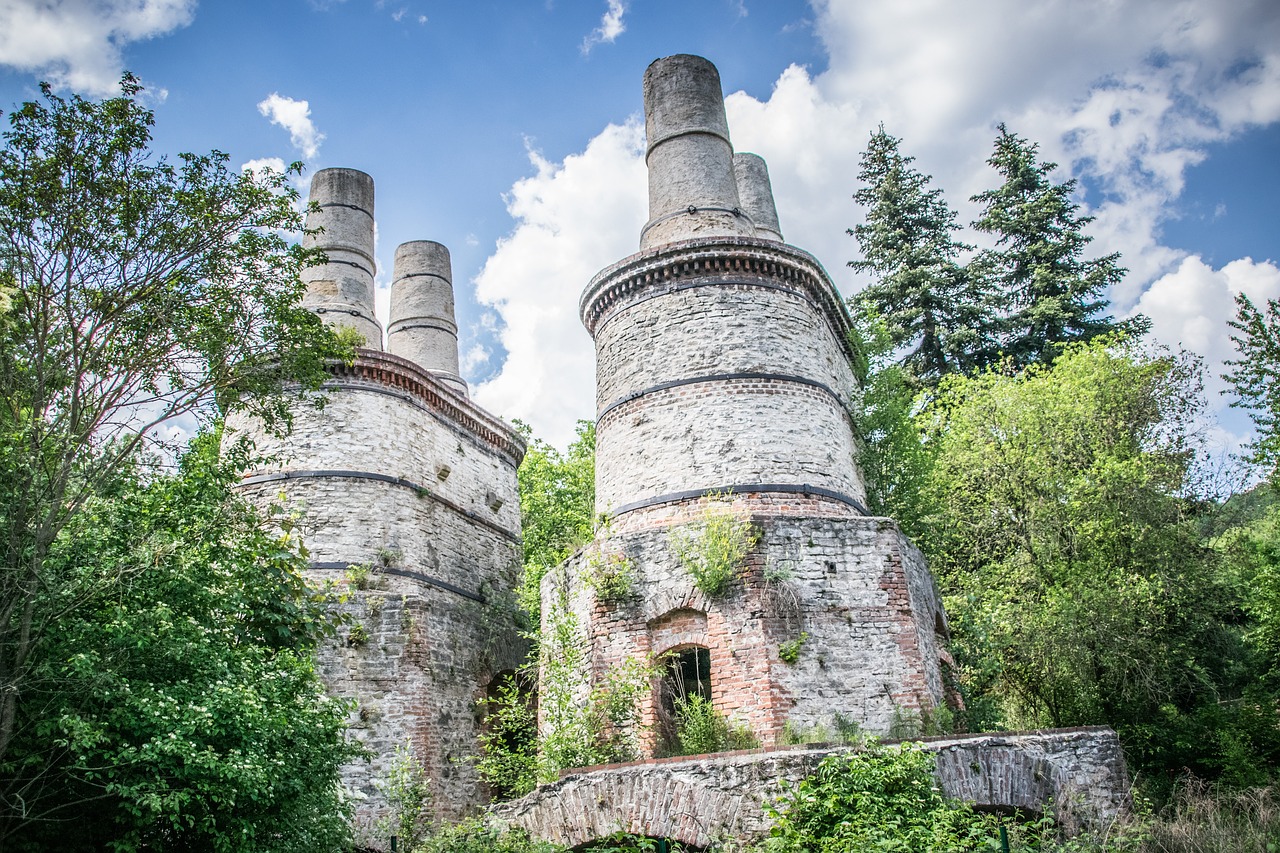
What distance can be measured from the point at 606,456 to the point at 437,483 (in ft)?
12.6

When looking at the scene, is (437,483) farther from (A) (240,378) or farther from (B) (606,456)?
(A) (240,378)

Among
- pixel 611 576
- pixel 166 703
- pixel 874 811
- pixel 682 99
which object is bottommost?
pixel 874 811

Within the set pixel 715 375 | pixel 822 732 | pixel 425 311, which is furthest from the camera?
pixel 425 311

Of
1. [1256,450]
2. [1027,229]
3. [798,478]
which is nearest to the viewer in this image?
[798,478]

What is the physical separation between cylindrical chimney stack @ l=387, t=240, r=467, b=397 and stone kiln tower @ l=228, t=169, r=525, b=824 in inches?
84.4

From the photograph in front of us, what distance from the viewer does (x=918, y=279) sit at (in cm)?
2425

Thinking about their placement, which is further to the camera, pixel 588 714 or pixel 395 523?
pixel 395 523

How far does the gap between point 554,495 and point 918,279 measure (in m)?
11.1

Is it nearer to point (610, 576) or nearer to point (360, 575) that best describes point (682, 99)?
point (610, 576)

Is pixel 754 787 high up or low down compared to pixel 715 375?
down

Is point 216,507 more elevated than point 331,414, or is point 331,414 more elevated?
point 331,414

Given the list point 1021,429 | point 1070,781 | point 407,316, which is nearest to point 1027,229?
point 1021,429

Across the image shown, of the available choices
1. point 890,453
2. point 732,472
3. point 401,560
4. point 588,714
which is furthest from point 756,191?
point 588,714

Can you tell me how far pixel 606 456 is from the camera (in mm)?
12531
